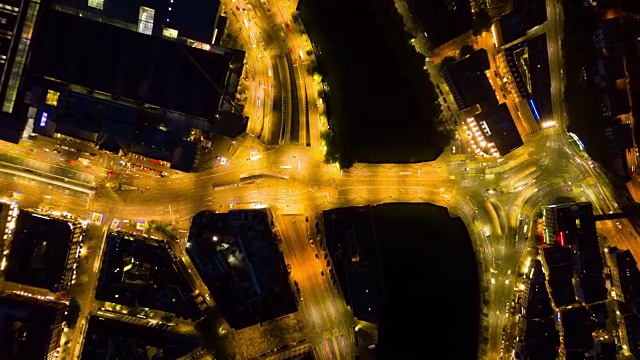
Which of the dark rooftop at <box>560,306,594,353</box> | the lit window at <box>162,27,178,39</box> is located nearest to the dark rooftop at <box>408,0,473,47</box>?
the lit window at <box>162,27,178,39</box>

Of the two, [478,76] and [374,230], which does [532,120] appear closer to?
[478,76]

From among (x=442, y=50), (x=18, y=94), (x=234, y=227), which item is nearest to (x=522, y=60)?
(x=442, y=50)

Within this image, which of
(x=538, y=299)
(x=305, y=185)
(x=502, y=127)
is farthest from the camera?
(x=305, y=185)

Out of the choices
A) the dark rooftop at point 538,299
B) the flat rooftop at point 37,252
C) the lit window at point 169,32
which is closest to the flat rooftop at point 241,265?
the flat rooftop at point 37,252

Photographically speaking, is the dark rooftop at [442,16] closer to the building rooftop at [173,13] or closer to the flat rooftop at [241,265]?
the building rooftop at [173,13]

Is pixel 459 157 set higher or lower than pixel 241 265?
higher

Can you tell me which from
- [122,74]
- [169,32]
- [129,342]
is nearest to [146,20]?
[169,32]

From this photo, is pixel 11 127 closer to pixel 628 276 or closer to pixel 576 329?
pixel 576 329
